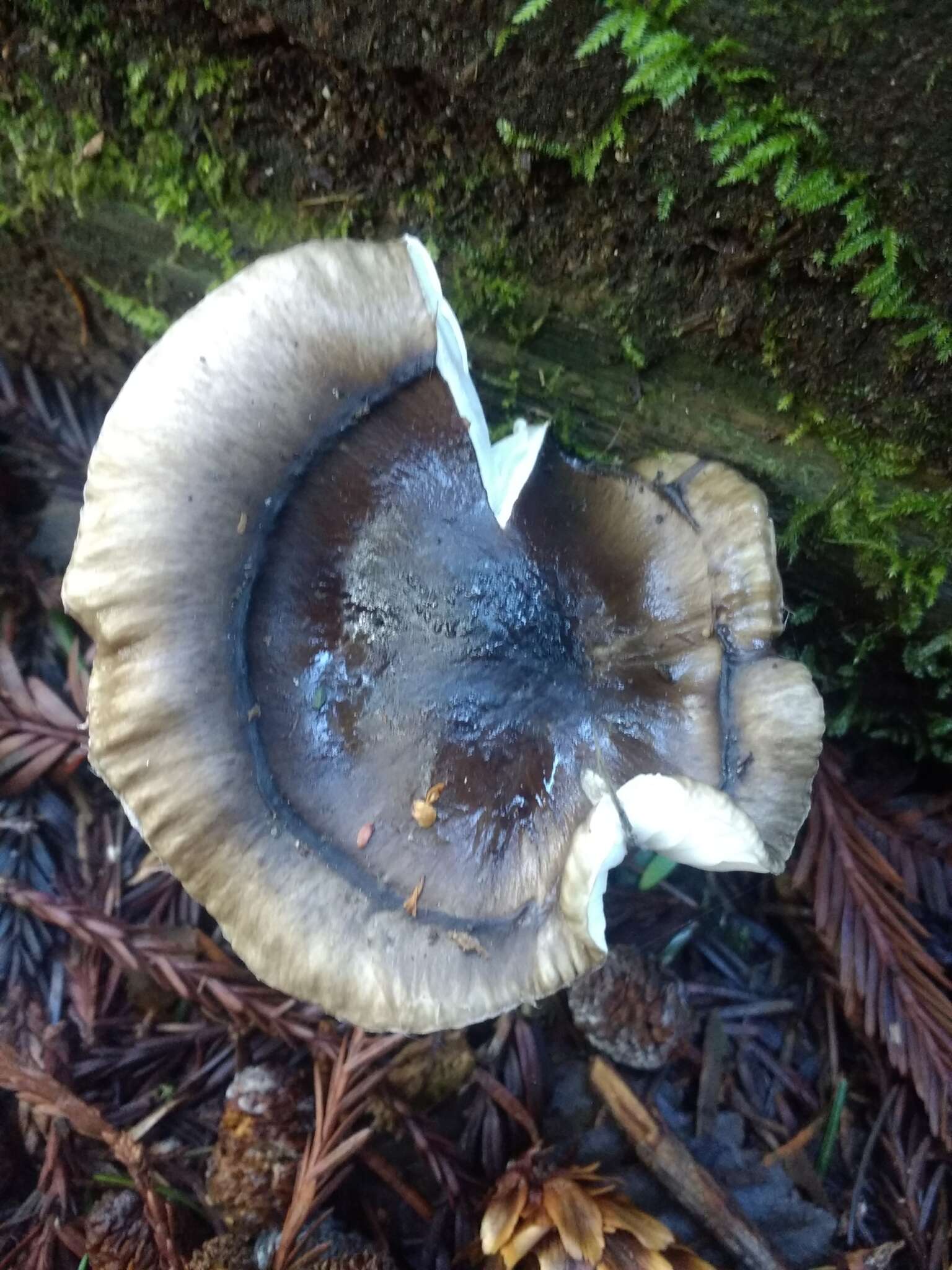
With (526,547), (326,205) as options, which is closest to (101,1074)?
(526,547)

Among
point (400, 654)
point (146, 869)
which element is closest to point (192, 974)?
point (146, 869)

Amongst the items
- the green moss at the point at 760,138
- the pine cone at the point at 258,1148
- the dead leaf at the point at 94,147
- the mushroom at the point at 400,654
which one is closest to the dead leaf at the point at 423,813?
the mushroom at the point at 400,654

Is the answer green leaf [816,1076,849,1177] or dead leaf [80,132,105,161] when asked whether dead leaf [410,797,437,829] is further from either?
dead leaf [80,132,105,161]

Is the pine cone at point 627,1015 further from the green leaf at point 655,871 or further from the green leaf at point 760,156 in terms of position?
the green leaf at point 760,156

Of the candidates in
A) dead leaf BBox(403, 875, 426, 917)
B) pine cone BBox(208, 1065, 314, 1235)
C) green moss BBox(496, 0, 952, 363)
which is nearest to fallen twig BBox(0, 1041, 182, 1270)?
pine cone BBox(208, 1065, 314, 1235)

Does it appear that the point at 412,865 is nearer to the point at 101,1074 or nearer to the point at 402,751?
the point at 402,751

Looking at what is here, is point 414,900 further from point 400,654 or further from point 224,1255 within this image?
point 224,1255
